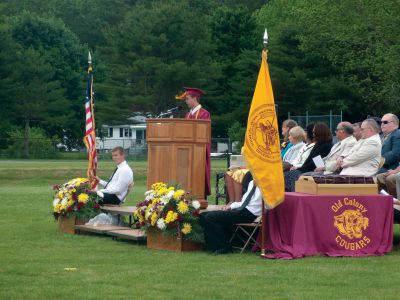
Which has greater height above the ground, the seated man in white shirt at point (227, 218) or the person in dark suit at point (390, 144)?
the person in dark suit at point (390, 144)

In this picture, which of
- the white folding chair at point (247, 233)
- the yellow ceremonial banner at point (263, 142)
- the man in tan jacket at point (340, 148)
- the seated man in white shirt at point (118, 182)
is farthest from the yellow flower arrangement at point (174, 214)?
the seated man in white shirt at point (118, 182)

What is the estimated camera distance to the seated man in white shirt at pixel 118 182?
16.2 m

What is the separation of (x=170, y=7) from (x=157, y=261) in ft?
182

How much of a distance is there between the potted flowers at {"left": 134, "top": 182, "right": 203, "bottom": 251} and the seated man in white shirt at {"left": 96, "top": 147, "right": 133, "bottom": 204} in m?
2.44

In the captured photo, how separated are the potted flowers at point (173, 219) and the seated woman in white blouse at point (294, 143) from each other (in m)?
2.29

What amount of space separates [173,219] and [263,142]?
5.61ft

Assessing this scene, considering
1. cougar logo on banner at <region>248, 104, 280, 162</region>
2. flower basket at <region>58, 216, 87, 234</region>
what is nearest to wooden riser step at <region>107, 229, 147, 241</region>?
flower basket at <region>58, 216, 87, 234</region>

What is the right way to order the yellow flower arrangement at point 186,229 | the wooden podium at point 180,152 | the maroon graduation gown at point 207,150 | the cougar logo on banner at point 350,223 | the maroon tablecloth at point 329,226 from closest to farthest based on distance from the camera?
the maroon tablecloth at point 329,226
the cougar logo on banner at point 350,223
the yellow flower arrangement at point 186,229
the wooden podium at point 180,152
the maroon graduation gown at point 207,150

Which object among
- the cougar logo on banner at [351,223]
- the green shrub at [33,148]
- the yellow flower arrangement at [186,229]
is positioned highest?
the green shrub at [33,148]

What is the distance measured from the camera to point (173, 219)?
13328 mm

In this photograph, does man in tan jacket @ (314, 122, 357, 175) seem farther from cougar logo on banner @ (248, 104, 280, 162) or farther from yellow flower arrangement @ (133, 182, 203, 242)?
yellow flower arrangement @ (133, 182, 203, 242)

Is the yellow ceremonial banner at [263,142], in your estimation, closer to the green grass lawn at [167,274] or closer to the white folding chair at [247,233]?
the white folding chair at [247,233]

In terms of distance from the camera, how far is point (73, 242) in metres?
14.8

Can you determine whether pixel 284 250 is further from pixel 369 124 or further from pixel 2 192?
pixel 2 192
